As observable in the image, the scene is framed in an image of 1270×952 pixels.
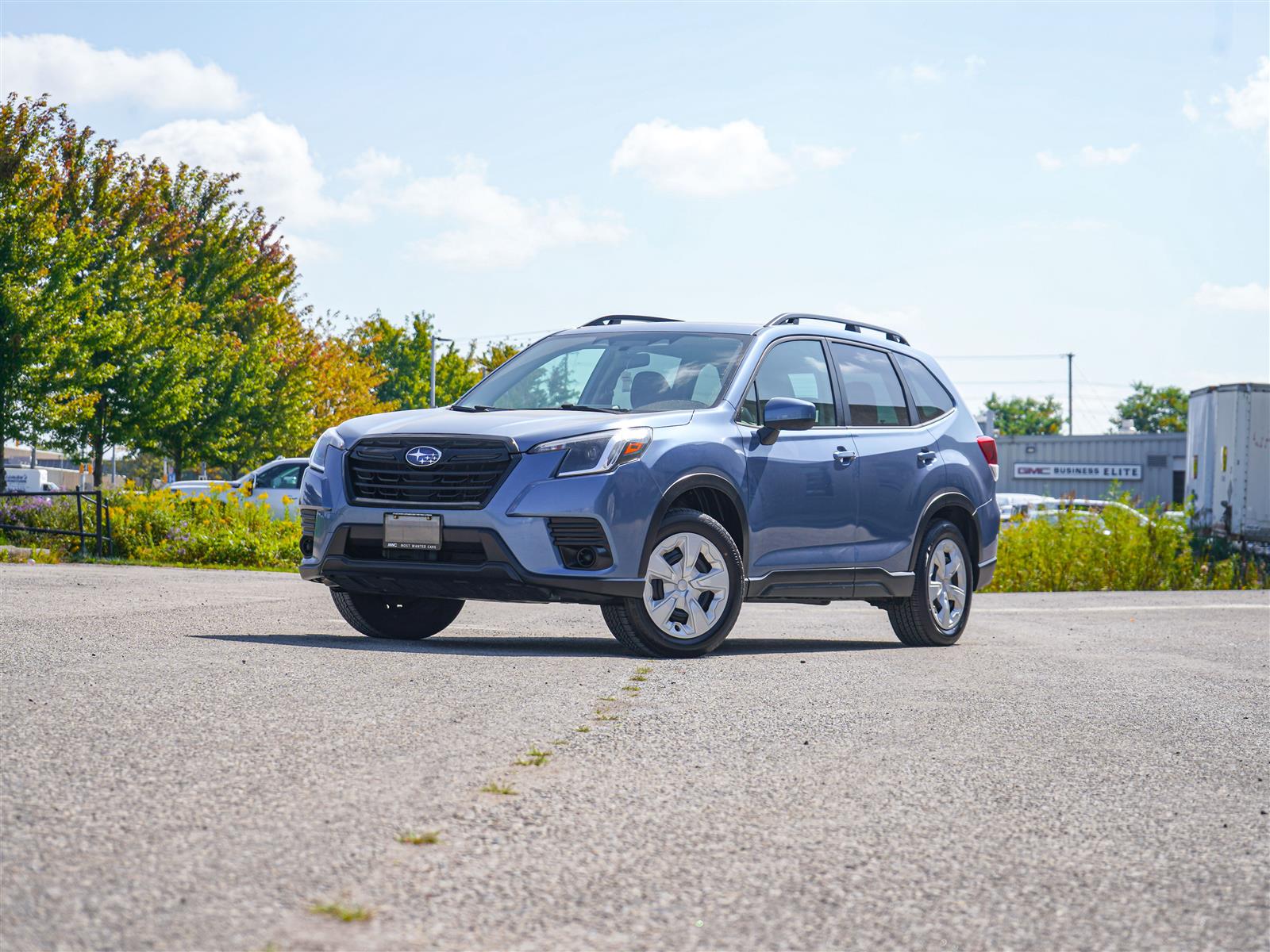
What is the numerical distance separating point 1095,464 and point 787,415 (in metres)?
56.3

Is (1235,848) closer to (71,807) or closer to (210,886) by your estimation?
(210,886)

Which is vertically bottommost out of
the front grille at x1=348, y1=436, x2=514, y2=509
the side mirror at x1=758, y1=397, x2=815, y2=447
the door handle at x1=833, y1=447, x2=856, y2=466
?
the front grille at x1=348, y1=436, x2=514, y2=509

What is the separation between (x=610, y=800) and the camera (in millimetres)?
4160

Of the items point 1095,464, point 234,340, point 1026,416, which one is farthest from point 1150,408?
point 234,340

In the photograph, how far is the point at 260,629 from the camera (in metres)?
9.00

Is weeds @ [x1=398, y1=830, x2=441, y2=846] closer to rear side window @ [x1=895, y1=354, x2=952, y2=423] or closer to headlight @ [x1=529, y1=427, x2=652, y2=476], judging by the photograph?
headlight @ [x1=529, y1=427, x2=652, y2=476]

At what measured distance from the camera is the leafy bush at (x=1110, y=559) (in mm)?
19672

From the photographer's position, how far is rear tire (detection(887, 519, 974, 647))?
9492mm

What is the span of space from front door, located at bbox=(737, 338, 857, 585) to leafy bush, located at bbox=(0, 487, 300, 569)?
427 inches

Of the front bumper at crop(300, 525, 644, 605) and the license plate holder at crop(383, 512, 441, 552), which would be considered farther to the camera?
the license plate holder at crop(383, 512, 441, 552)

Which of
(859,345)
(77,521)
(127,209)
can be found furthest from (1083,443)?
(859,345)

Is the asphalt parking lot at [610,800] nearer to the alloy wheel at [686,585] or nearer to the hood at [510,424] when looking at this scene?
the alloy wheel at [686,585]

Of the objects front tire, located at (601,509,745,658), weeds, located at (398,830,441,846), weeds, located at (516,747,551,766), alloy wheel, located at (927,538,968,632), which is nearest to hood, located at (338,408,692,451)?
front tire, located at (601,509,745,658)

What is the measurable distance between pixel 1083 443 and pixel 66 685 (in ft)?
196
